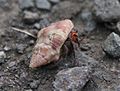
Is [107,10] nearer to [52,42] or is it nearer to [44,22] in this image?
[44,22]

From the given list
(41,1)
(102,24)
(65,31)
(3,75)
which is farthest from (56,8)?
(3,75)

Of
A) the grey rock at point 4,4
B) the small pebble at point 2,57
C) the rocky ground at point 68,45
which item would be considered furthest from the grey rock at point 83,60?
the grey rock at point 4,4

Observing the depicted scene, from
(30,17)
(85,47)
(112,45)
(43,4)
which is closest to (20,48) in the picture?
(30,17)

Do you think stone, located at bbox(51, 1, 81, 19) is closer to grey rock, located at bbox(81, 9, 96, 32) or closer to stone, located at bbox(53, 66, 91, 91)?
grey rock, located at bbox(81, 9, 96, 32)

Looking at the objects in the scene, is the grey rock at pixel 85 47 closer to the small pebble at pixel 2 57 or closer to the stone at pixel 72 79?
the stone at pixel 72 79

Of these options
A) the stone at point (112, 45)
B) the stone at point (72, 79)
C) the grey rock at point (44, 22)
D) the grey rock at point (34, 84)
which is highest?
the grey rock at point (44, 22)

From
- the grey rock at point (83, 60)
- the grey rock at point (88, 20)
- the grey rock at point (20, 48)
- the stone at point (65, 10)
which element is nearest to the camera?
the grey rock at point (83, 60)

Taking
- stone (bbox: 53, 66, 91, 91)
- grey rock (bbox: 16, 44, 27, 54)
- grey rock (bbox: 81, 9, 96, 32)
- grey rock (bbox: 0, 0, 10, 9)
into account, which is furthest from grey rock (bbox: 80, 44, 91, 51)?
grey rock (bbox: 0, 0, 10, 9)
